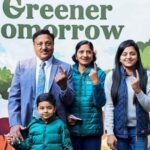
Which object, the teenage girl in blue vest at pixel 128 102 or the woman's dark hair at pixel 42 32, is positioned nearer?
the teenage girl in blue vest at pixel 128 102

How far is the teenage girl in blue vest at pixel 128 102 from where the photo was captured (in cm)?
336

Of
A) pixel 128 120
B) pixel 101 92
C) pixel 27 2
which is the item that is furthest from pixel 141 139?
pixel 27 2

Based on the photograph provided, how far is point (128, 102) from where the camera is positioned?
11.1 ft

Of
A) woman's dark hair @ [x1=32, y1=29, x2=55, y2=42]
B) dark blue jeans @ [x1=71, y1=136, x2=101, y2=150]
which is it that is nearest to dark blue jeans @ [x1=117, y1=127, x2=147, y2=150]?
dark blue jeans @ [x1=71, y1=136, x2=101, y2=150]

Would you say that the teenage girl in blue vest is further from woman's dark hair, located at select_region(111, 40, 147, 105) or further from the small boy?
the small boy

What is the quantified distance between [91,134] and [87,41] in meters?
0.67

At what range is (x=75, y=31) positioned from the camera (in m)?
3.60

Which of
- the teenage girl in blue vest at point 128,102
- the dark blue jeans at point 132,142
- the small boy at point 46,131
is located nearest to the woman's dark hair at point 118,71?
the teenage girl in blue vest at point 128,102

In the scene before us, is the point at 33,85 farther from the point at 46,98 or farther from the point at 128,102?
the point at 128,102

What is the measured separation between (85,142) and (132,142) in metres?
0.34

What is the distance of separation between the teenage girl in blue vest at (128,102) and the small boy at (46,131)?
0.34m

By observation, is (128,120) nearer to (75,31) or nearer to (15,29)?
(75,31)

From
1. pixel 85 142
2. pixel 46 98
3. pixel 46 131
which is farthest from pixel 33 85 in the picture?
pixel 85 142

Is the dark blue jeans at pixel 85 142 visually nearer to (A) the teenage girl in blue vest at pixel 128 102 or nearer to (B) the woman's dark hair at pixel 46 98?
(A) the teenage girl in blue vest at pixel 128 102
